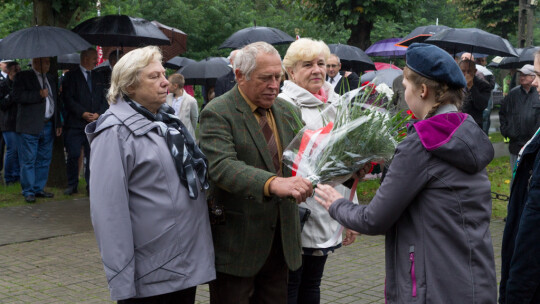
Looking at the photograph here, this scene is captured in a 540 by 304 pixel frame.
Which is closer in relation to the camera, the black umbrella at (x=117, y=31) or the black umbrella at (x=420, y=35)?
the black umbrella at (x=117, y=31)

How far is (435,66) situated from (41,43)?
26.0 ft

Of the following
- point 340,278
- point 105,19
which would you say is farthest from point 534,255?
point 105,19

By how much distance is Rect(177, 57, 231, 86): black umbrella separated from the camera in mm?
15656

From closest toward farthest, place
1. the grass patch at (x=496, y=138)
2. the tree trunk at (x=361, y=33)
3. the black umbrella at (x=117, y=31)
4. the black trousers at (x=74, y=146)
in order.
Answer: the black umbrella at (x=117, y=31), the black trousers at (x=74, y=146), the tree trunk at (x=361, y=33), the grass patch at (x=496, y=138)

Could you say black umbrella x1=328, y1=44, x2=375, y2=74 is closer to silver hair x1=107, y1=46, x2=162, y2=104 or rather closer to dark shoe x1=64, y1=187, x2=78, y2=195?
dark shoe x1=64, y1=187, x2=78, y2=195

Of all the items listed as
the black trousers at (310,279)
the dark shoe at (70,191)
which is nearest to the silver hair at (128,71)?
the black trousers at (310,279)

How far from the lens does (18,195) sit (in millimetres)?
11359

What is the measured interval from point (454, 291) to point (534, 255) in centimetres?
41

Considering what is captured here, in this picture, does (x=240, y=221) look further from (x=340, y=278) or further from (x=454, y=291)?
(x=340, y=278)

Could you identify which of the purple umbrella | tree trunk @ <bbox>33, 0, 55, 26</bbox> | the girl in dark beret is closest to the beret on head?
the girl in dark beret

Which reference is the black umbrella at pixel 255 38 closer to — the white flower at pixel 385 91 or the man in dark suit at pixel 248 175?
the white flower at pixel 385 91

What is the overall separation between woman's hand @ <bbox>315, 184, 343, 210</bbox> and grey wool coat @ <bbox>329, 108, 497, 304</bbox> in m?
0.29

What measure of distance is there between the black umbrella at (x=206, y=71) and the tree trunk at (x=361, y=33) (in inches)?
221

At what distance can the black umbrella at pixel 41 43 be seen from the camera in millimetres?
9723
